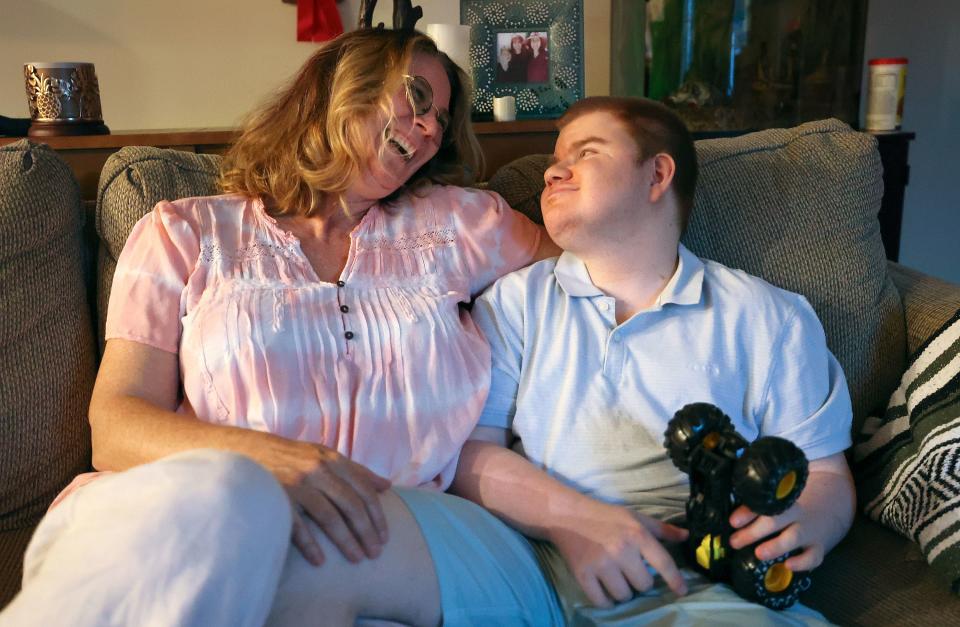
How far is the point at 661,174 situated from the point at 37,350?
3.18 ft

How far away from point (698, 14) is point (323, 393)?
187cm

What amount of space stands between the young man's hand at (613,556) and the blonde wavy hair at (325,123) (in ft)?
2.05

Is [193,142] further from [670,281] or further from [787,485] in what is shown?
[787,485]

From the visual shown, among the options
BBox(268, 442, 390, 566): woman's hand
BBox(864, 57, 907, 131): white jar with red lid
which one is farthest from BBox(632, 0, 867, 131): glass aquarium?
BBox(268, 442, 390, 566): woman's hand

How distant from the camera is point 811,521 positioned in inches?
42.9

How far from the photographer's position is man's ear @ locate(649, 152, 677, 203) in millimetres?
1294

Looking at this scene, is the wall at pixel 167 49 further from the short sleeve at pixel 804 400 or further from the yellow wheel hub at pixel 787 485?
the yellow wheel hub at pixel 787 485

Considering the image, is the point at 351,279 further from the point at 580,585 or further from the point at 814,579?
the point at 814,579

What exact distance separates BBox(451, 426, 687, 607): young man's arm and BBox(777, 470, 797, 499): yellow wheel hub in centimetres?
20

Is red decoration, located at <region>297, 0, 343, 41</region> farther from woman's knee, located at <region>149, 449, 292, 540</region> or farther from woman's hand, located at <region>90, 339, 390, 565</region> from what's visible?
woman's knee, located at <region>149, 449, 292, 540</region>

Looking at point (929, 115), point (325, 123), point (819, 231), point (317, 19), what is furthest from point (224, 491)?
point (929, 115)

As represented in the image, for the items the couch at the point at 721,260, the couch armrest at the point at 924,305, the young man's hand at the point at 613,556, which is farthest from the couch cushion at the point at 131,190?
the couch armrest at the point at 924,305

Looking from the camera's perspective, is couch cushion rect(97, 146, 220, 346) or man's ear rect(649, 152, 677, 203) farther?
couch cushion rect(97, 146, 220, 346)

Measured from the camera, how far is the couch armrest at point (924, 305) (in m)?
1.42
